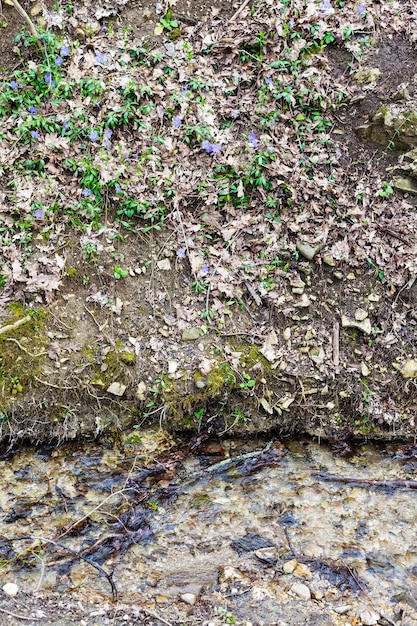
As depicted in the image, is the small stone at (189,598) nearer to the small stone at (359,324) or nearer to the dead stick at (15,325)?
the dead stick at (15,325)

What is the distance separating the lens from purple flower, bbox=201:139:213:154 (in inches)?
242

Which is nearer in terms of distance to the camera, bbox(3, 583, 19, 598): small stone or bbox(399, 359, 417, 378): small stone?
bbox(3, 583, 19, 598): small stone

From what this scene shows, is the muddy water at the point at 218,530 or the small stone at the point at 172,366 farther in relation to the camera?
the small stone at the point at 172,366

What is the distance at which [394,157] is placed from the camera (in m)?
6.39

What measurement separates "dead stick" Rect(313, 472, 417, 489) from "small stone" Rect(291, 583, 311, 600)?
1418 millimetres

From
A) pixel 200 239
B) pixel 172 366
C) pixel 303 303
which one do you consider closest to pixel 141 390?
pixel 172 366

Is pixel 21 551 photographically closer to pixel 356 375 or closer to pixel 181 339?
pixel 181 339

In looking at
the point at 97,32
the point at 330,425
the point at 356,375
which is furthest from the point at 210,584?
the point at 97,32

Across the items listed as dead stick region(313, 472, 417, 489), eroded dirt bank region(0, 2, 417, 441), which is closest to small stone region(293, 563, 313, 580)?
dead stick region(313, 472, 417, 489)

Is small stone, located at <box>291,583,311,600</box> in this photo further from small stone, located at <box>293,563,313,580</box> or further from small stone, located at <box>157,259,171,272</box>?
small stone, located at <box>157,259,171,272</box>

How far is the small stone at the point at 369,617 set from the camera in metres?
4.00

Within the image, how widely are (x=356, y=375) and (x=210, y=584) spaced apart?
2.93 m

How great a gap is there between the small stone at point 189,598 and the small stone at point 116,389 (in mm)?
2245

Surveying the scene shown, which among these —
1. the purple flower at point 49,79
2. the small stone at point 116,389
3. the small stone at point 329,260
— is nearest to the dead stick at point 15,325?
the small stone at point 116,389
